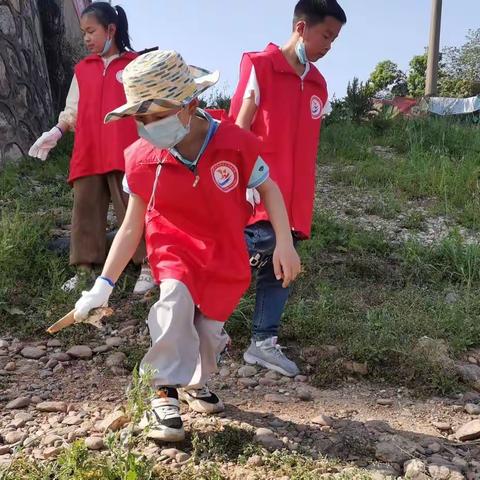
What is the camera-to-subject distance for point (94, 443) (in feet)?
6.98

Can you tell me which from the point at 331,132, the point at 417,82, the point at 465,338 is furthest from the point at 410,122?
the point at 417,82

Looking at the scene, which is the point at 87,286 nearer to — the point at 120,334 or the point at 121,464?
the point at 120,334

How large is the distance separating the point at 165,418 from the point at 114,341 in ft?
3.43

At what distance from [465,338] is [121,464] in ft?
6.34

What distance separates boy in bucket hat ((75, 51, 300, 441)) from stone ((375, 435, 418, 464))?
2.07 feet

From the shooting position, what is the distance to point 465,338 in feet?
10.2

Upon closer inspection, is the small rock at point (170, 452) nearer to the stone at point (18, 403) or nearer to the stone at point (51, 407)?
the stone at point (51, 407)

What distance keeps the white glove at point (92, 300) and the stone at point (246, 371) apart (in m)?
0.91

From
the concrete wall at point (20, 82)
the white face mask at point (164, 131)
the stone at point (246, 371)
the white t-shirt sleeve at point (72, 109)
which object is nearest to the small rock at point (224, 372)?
the stone at point (246, 371)

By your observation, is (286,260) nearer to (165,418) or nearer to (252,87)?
(165,418)

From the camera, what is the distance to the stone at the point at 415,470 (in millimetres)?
2021

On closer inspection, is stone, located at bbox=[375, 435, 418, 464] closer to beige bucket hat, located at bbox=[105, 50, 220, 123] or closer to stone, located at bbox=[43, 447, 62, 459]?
stone, located at bbox=[43, 447, 62, 459]

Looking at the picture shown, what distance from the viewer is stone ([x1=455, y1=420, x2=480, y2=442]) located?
235 centimetres

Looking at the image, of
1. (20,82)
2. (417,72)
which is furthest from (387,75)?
(20,82)
